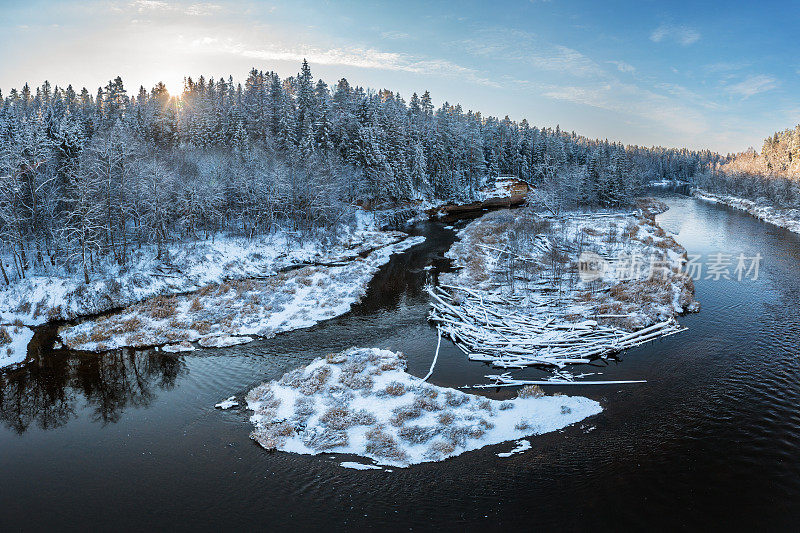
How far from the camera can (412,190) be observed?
84688 millimetres

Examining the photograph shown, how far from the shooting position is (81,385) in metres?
23.6

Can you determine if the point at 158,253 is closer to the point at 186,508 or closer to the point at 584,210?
the point at 186,508

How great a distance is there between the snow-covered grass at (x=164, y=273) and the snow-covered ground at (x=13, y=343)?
237cm

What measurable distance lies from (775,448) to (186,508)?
23177 millimetres

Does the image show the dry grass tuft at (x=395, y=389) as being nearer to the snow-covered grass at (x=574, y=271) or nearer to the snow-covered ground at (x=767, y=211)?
the snow-covered grass at (x=574, y=271)

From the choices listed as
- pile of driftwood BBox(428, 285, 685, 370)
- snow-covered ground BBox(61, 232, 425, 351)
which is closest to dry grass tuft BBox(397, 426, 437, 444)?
pile of driftwood BBox(428, 285, 685, 370)

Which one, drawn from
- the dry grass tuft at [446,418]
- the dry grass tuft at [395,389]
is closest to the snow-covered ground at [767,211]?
the dry grass tuft at [446,418]

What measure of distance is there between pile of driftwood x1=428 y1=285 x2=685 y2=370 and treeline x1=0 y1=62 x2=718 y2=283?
3110 cm

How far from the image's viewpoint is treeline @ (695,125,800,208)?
323 ft

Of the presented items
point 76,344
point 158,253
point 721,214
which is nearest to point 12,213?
point 158,253

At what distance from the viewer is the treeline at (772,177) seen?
9831 centimetres

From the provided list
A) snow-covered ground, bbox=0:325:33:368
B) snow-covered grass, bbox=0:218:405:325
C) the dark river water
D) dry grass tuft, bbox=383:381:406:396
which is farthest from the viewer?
snow-covered grass, bbox=0:218:405:325

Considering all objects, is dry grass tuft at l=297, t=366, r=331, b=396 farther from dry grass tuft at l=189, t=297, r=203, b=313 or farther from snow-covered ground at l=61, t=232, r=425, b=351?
dry grass tuft at l=189, t=297, r=203, b=313

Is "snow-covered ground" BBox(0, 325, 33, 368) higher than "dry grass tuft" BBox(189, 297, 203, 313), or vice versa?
"dry grass tuft" BBox(189, 297, 203, 313)
